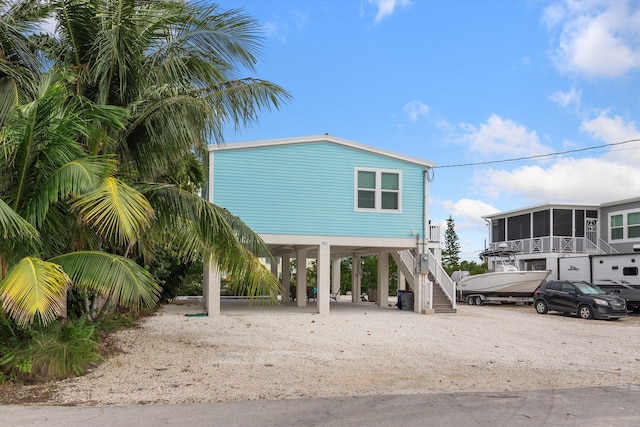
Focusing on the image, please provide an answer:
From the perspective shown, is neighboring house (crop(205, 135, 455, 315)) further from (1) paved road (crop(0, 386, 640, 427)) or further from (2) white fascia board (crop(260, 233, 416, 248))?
(1) paved road (crop(0, 386, 640, 427))

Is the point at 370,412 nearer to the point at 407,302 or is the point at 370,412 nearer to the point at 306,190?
the point at 306,190

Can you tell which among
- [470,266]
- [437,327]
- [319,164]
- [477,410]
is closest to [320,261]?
[319,164]

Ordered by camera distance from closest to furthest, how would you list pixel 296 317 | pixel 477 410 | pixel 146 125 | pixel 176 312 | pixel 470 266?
1. pixel 477 410
2. pixel 146 125
3. pixel 296 317
4. pixel 176 312
5. pixel 470 266

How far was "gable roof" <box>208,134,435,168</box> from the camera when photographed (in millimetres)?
19172

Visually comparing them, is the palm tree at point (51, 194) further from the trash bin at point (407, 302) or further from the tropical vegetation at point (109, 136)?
the trash bin at point (407, 302)

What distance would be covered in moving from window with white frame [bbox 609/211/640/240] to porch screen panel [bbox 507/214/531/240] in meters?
4.76

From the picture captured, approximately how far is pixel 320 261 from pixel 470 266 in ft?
79.0

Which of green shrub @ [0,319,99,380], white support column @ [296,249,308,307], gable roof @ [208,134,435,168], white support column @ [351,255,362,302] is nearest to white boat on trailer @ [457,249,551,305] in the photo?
white support column @ [351,255,362,302]

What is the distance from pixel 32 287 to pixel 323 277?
1407 cm

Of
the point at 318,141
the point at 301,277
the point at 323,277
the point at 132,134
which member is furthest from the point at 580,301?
the point at 132,134

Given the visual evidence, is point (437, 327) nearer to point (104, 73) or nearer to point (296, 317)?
point (296, 317)

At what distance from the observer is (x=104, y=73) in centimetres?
998

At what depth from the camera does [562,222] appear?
114 ft

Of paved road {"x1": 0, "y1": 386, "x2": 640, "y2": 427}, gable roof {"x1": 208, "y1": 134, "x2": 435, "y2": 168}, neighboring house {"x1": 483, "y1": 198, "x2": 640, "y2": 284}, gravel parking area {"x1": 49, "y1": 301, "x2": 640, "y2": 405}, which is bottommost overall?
gravel parking area {"x1": 49, "y1": 301, "x2": 640, "y2": 405}
